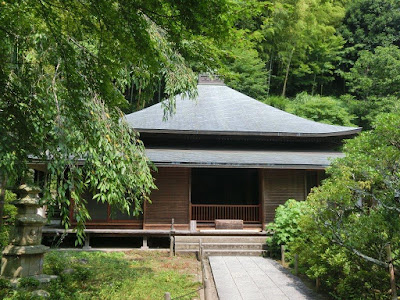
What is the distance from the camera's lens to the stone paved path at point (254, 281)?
19.2 ft

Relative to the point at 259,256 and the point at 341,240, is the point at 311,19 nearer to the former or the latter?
the point at 259,256

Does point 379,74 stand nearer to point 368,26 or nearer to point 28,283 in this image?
point 368,26

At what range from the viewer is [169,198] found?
1161 cm

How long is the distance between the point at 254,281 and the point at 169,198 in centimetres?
538

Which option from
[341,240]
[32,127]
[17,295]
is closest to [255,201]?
[341,240]

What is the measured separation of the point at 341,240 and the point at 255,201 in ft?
33.4

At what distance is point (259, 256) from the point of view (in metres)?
9.61

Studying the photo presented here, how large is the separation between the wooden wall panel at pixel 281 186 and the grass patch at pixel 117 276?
3.99 meters

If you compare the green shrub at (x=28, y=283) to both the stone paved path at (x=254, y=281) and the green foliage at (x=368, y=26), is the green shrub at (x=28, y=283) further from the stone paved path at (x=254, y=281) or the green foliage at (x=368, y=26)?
the green foliage at (x=368, y=26)

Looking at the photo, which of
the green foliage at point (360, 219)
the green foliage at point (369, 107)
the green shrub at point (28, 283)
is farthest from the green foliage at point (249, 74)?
the green shrub at point (28, 283)

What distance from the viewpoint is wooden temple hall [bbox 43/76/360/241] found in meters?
11.2

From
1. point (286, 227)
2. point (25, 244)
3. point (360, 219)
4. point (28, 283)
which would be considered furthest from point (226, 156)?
point (28, 283)

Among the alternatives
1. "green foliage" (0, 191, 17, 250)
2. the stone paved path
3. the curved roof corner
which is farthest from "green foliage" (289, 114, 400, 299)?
"green foliage" (0, 191, 17, 250)

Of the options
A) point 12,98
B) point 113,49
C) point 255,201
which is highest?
point 113,49
